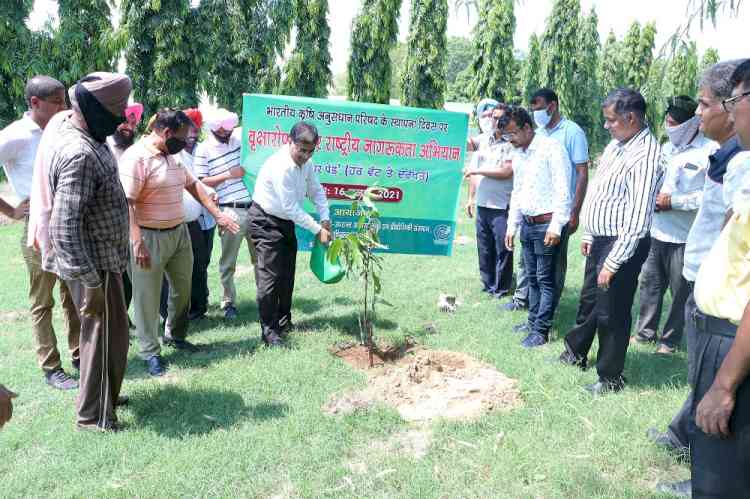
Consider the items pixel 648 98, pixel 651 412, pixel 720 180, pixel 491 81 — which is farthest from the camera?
pixel 491 81

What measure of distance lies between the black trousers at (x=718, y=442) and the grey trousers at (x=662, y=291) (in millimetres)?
3028

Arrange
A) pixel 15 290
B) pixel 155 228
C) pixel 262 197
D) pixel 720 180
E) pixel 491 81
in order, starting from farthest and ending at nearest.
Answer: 1. pixel 491 81
2. pixel 15 290
3. pixel 262 197
4. pixel 155 228
5. pixel 720 180

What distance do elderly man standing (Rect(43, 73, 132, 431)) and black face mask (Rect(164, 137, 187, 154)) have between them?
0.80m

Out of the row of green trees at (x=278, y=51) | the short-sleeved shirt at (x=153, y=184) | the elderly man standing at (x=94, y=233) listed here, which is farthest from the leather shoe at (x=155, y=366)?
the row of green trees at (x=278, y=51)

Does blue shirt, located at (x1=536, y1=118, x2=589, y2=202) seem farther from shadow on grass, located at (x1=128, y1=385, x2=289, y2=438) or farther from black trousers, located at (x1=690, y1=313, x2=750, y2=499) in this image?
black trousers, located at (x1=690, y1=313, x2=750, y2=499)

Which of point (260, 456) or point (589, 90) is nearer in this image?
point (260, 456)

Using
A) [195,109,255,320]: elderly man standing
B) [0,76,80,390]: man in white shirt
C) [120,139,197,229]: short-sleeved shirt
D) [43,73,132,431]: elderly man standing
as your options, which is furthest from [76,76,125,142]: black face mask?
[195,109,255,320]: elderly man standing

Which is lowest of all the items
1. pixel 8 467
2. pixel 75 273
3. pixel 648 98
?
pixel 8 467

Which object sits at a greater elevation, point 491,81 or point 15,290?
point 491,81

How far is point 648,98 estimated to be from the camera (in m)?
4.10

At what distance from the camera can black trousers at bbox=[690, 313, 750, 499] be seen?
Result: 1796mm

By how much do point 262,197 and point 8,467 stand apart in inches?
106

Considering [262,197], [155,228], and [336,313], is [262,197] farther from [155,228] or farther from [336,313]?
[336,313]

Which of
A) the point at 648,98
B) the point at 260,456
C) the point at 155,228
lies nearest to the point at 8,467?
the point at 260,456
